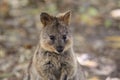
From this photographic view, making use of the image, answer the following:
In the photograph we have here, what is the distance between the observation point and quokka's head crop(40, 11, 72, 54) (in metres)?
7.74

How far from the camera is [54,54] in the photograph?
794 cm

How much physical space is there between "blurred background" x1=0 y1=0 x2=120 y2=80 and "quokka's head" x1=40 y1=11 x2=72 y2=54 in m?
1.87

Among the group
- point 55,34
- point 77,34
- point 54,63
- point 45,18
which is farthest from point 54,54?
point 77,34

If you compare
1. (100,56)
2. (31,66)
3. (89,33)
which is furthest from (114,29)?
(31,66)

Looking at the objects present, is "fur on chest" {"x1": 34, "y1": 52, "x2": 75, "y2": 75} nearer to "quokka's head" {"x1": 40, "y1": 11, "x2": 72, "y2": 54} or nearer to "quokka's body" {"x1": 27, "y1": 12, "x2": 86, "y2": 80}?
"quokka's body" {"x1": 27, "y1": 12, "x2": 86, "y2": 80}

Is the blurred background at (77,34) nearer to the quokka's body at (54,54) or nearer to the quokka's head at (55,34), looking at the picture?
the quokka's body at (54,54)

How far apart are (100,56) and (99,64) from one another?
1.11 ft

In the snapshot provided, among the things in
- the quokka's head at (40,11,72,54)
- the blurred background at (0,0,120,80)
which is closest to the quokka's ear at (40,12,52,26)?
the quokka's head at (40,11,72,54)

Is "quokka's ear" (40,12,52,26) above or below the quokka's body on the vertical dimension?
above

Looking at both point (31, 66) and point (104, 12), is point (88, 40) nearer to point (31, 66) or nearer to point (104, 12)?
point (104, 12)

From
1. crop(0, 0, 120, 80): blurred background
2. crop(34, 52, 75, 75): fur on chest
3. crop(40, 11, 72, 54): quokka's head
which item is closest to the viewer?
crop(40, 11, 72, 54): quokka's head

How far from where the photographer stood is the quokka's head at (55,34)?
305 inches

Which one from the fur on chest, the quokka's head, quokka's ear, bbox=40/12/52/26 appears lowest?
the fur on chest

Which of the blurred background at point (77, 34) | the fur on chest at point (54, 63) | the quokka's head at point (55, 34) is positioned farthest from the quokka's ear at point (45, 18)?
the blurred background at point (77, 34)
